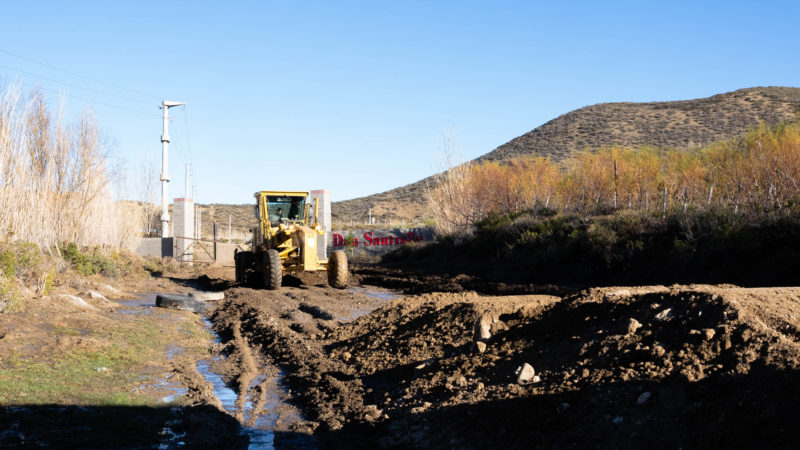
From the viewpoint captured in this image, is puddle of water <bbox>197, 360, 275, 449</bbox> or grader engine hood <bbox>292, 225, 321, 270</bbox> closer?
puddle of water <bbox>197, 360, 275, 449</bbox>

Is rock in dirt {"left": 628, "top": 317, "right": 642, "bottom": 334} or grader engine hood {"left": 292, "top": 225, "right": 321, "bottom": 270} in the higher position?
grader engine hood {"left": 292, "top": 225, "right": 321, "bottom": 270}

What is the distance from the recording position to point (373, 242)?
43.5 meters

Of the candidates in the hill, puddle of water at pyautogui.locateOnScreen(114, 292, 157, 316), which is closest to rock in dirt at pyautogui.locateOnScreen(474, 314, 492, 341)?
puddle of water at pyautogui.locateOnScreen(114, 292, 157, 316)

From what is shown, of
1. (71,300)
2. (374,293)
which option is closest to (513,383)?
(71,300)

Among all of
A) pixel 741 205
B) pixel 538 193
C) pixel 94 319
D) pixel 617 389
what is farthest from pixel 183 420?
pixel 538 193

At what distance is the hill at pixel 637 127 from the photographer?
5934 centimetres

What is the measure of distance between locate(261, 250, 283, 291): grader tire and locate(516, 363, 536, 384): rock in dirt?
1289 cm

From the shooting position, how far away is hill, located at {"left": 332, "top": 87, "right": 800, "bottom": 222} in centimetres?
5934

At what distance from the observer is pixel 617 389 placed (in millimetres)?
6023

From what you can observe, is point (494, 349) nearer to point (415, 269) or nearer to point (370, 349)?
point (370, 349)

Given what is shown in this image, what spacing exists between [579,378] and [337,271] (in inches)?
546

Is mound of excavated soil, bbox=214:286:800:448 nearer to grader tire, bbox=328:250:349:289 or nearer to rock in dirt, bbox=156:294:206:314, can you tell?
rock in dirt, bbox=156:294:206:314

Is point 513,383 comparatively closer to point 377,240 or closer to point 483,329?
point 483,329

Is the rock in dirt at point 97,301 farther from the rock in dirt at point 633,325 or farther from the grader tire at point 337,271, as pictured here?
the rock in dirt at point 633,325
